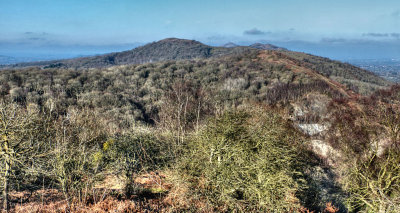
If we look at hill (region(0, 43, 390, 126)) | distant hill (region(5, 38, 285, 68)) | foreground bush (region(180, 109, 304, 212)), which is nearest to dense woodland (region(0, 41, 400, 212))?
foreground bush (region(180, 109, 304, 212))

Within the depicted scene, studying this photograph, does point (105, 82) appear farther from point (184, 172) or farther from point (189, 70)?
point (184, 172)

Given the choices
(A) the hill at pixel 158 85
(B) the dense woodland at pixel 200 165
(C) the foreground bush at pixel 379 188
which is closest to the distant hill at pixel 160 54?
(A) the hill at pixel 158 85

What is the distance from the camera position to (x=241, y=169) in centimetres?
670

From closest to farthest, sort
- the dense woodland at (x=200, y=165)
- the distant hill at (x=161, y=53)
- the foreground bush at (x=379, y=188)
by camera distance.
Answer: the dense woodland at (x=200, y=165) < the foreground bush at (x=379, y=188) < the distant hill at (x=161, y=53)

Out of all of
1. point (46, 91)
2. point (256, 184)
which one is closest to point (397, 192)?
point (256, 184)

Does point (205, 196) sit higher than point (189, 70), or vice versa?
point (189, 70)

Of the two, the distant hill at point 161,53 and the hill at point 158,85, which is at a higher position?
the distant hill at point 161,53

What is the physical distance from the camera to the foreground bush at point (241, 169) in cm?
644

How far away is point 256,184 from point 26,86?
45571 millimetres

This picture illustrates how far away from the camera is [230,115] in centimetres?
853

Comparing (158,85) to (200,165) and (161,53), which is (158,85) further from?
(161,53)

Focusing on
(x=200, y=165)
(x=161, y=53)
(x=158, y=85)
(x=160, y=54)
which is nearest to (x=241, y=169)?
(x=200, y=165)

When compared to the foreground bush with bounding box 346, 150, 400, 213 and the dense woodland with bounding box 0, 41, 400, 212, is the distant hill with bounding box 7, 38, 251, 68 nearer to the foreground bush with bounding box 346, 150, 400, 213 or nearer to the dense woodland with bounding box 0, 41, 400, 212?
the dense woodland with bounding box 0, 41, 400, 212

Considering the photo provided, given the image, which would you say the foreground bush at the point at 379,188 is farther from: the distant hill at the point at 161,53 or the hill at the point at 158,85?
the distant hill at the point at 161,53
